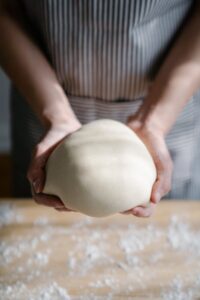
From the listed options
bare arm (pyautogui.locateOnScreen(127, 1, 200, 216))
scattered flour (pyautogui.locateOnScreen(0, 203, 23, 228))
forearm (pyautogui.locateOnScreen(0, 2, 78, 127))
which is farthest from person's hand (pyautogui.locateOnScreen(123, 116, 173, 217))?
scattered flour (pyautogui.locateOnScreen(0, 203, 23, 228))

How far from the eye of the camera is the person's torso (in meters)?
0.75

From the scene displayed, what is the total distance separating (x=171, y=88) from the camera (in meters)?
0.77

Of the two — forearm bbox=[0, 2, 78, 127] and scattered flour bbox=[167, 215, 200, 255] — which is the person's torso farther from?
scattered flour bbox=[167, 215, 200, 255]

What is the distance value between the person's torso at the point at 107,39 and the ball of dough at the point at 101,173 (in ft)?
0.52

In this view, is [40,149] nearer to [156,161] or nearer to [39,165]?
[39,165]

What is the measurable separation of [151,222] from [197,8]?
0.34m

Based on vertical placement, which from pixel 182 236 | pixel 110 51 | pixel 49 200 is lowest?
pixel 182 236

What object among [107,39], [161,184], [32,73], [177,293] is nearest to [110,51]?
[107,39]

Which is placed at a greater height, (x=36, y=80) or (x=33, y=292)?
(x=36, y=80)

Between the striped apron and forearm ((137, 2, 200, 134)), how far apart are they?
0.03 m

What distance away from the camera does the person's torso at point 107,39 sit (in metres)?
0.75

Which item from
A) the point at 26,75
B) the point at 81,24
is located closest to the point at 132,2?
the point at 81,24

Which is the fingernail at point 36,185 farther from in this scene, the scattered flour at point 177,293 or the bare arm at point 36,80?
the scattered flour at point 177,293

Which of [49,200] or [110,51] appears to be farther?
[110,51]
